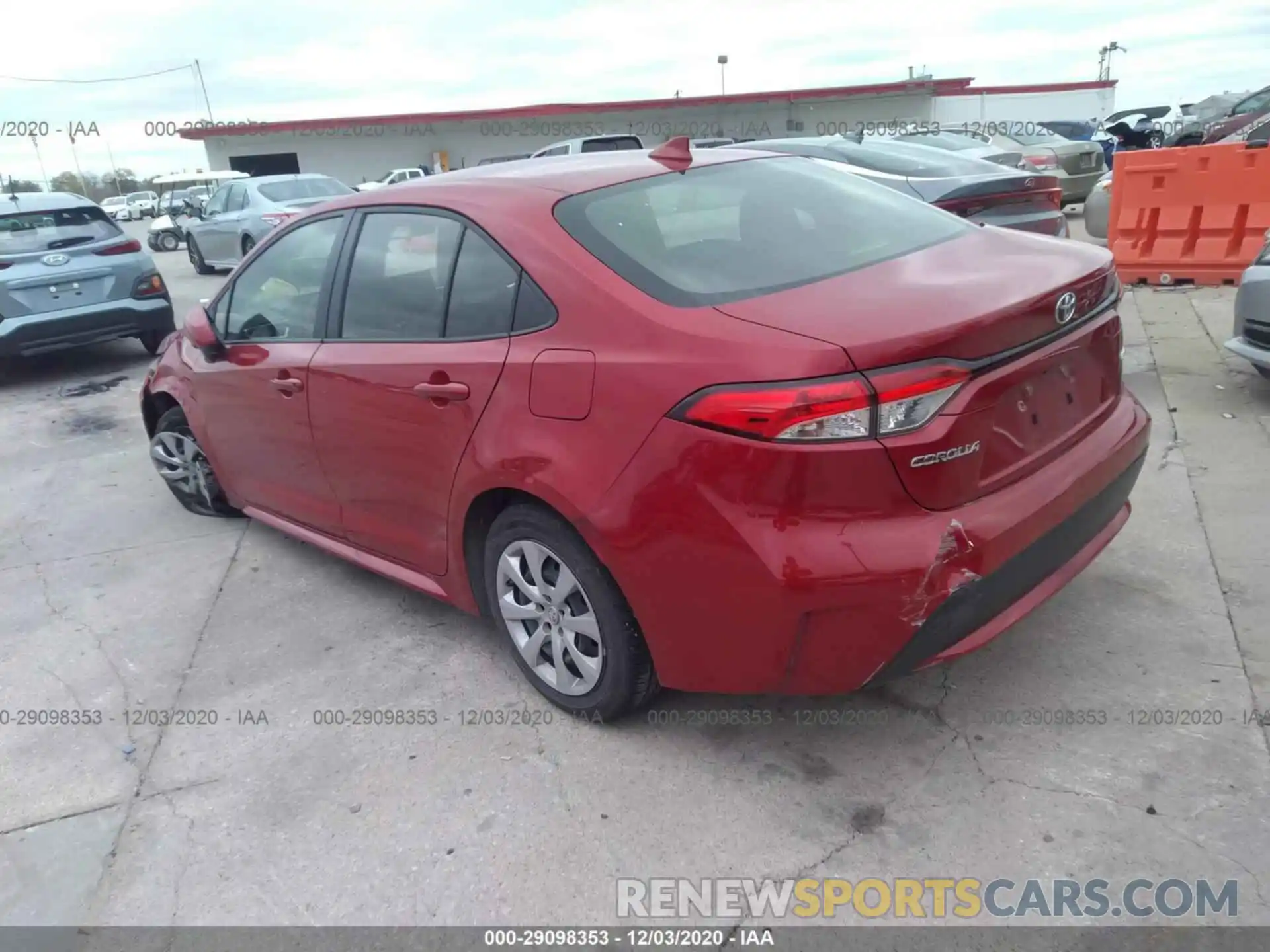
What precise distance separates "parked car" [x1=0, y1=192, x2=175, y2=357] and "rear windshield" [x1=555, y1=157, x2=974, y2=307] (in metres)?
6.96

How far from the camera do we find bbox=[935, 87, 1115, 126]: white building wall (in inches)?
1242

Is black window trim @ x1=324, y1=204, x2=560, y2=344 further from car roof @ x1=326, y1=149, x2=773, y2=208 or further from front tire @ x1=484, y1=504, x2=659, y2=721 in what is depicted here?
front tire @ x1=484, y1=504, x2=659, y2=721

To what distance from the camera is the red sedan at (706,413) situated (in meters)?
2.25

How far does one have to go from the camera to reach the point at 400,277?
A: 3260 mm

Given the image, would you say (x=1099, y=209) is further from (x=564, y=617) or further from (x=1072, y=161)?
(x=564, y=617)

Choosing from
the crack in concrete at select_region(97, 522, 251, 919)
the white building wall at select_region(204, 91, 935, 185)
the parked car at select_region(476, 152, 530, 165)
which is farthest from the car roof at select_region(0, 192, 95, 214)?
the white building wall at select_region(204, 91, 935, 185)

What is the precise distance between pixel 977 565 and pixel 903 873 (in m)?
0.78

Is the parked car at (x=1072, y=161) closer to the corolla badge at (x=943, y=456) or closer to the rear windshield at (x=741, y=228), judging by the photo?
the rear windshield at (x=741, y=228)

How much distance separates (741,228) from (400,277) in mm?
1172

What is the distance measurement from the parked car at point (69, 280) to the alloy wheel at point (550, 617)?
6.87 meters

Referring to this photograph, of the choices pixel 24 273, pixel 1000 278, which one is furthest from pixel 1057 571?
pixel 24 273

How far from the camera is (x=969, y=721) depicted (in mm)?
2861

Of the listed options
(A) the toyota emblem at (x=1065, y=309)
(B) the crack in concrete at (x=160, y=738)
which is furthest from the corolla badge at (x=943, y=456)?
(B) the crack in concrete at (x=160, y=738)

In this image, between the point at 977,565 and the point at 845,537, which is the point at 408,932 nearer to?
the point at 845,537
